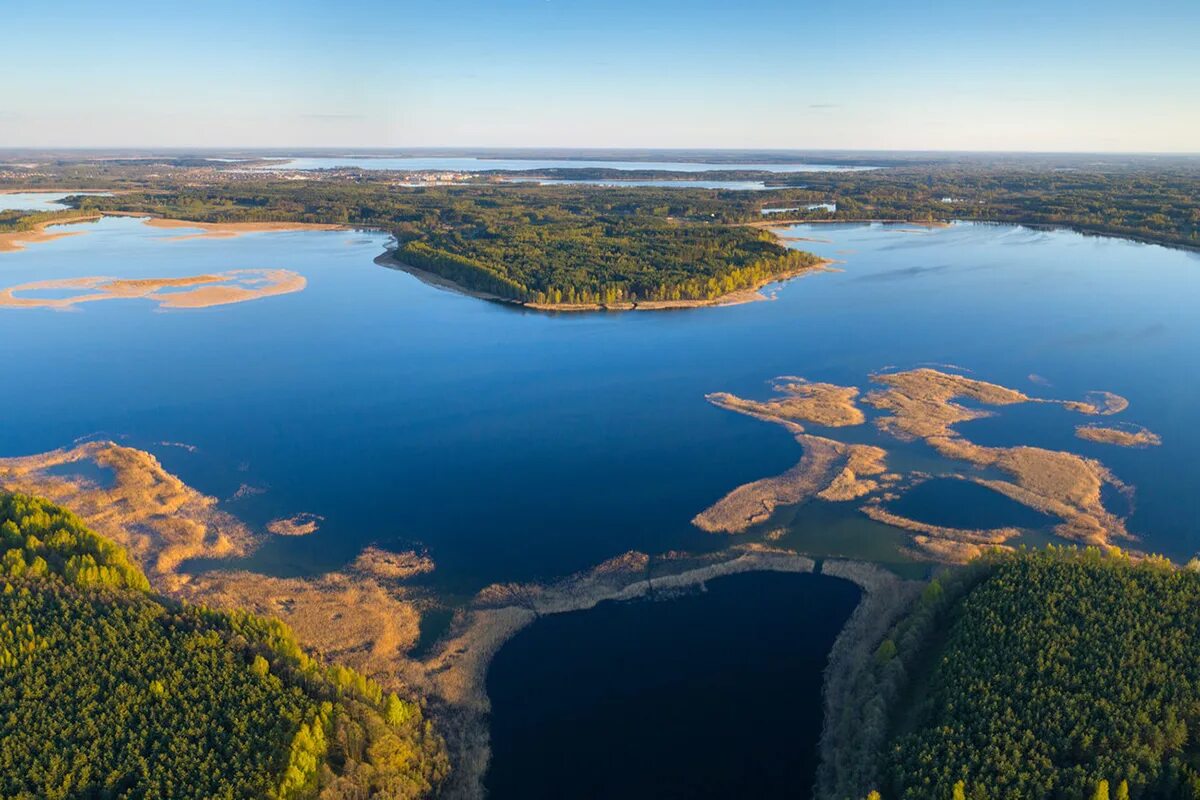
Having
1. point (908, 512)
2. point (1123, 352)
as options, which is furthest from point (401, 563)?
point (1123, 352)

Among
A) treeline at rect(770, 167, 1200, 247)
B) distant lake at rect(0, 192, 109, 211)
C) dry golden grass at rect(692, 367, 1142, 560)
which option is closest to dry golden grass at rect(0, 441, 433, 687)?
dry golden grass at rect(692, 367, 1142, 560)

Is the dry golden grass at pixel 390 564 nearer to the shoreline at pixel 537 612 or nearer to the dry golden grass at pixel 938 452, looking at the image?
the shoreline at pixel 537 612

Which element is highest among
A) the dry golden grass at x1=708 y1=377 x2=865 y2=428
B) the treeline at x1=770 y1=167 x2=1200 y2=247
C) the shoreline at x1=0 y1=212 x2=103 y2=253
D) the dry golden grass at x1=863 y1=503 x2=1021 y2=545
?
the treeline at x1=770 y1=167 x2=1200 y2=247

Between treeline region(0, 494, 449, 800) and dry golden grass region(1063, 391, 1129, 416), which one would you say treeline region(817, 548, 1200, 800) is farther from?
dry golden grass region(1063, 391, 1129, 416)

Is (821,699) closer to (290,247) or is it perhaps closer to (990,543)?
(990,543)

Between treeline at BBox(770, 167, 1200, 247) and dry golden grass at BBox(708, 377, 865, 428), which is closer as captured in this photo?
dry golden grass at BBox(708, 377, 865, 428)
